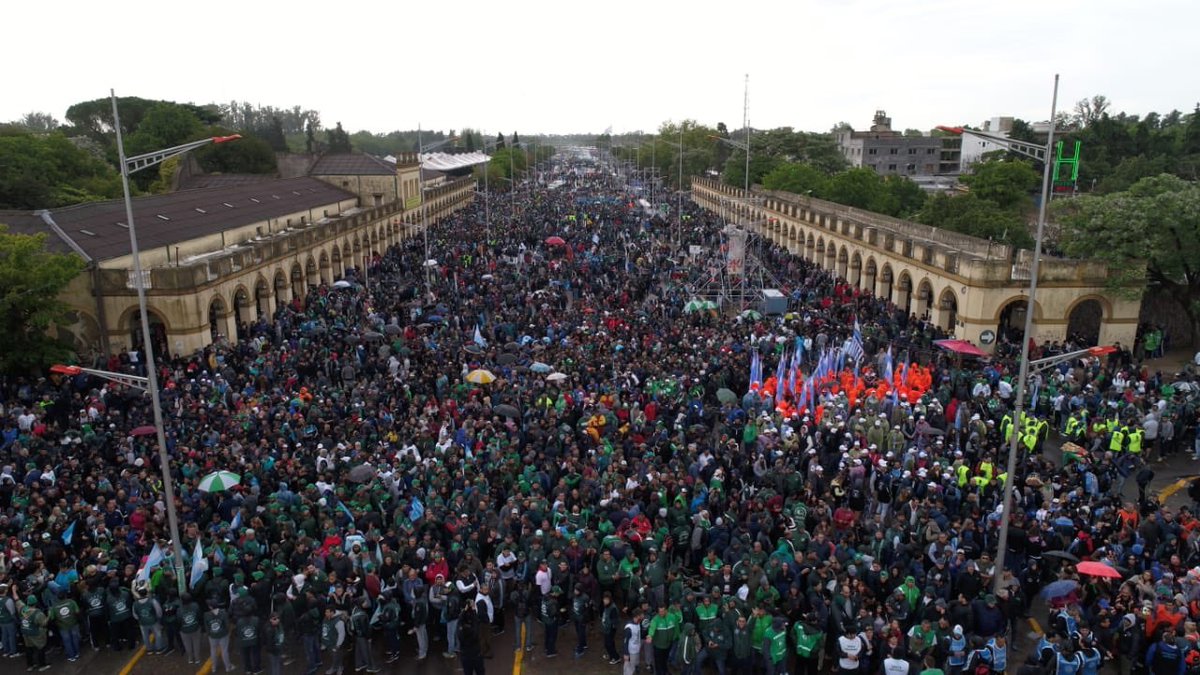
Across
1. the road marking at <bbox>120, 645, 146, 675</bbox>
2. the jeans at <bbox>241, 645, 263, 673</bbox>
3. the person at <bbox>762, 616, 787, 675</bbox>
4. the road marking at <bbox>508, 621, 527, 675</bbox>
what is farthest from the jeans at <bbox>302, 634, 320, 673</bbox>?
the person at <bbox>762, 616, 787, 675</bbox>

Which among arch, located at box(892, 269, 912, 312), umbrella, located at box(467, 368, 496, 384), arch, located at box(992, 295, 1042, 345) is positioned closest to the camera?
umbrella, located at box(467, 368, 496, 384)

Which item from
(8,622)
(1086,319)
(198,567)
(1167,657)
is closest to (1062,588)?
(1167,657)

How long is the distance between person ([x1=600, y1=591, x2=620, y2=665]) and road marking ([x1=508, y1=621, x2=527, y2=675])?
1.14 meters

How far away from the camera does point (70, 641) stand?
10797 mm

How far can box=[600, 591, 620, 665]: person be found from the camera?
10.4m

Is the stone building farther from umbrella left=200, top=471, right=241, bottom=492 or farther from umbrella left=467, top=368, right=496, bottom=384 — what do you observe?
umbrella left=200, top=471, right=241, bottom=492

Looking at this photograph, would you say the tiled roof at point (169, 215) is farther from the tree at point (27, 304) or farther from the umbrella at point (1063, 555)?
the umbrella at point (1063, 555)

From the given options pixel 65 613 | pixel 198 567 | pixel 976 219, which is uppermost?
pixel 976 219

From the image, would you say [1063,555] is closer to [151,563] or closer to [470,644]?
[470,644]

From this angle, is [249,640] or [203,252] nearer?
[249,640]

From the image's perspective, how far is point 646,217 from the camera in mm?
67312

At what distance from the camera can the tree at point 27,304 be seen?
2045 cm

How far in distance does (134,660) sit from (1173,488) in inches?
718

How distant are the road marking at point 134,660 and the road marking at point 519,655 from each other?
4.95 m
